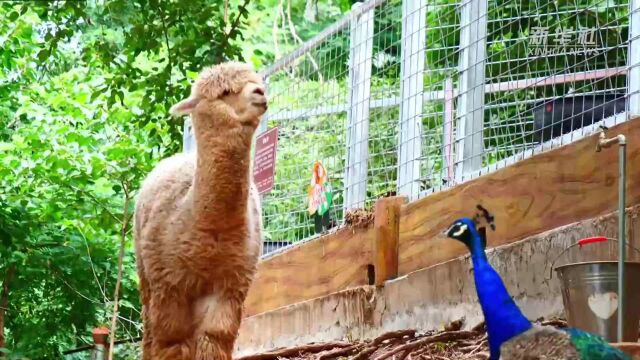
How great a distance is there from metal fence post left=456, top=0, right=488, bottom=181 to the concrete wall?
626 mm

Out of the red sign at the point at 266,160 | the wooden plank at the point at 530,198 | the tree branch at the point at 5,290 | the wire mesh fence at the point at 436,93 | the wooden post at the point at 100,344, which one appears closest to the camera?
the wooden plank at the point at 530,198

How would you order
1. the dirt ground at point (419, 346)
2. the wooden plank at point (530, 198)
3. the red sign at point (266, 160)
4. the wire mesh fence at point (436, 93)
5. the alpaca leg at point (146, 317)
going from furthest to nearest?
the red sign at point (266, 160), the wire mesh fence at point (436, 93), the dirt ground at point (419, 346), the alpaca leg at point (146, 317), the wooden plank at point (530, 198)

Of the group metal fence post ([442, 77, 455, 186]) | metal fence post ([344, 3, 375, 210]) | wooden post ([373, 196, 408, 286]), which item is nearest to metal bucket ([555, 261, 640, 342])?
metal fence post ([442, 77, 455, 186])

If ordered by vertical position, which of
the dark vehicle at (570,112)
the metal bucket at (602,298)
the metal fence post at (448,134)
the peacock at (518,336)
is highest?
the metal fence post at (448,134)

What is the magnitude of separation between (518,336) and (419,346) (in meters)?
1.83

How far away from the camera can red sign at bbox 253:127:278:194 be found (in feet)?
25.3

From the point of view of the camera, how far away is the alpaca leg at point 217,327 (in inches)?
183

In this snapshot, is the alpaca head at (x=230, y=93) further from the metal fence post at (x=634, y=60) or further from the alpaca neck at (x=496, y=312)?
the metal fence post at (x=634, y=60)

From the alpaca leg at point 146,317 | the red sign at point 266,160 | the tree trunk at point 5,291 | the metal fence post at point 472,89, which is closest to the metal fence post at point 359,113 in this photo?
the red sign at point 266,160

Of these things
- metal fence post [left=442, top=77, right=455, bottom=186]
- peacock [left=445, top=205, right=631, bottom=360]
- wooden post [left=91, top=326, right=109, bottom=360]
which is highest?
Answer: metal fence post [left=442, top=77, right=455, bottom=186]

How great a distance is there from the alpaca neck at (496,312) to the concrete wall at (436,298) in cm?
119

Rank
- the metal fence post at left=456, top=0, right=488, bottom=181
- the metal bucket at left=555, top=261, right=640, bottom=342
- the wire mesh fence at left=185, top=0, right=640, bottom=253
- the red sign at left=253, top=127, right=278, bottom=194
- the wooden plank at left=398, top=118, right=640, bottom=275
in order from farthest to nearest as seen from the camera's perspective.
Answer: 1. the red sign at left=253, top=127, right=278, bottom=194
2. the metal fence post at left=456, top=0, right=488, bottom=181
3. the wire mesh fence at left=185, top=0, right=640, bottom=253
4. the wooden plank at left=398, top=118, right=640, bottom=275
5. the metal bucket at left=555, top=261, right=640, bottom=342

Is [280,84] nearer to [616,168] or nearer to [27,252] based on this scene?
[27,252]

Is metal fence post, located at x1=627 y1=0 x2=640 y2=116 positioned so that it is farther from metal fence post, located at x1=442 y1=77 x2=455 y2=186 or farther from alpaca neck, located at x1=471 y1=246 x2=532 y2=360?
alpaca neck, located at x1=471 y1=246 x2=532 y2=360
